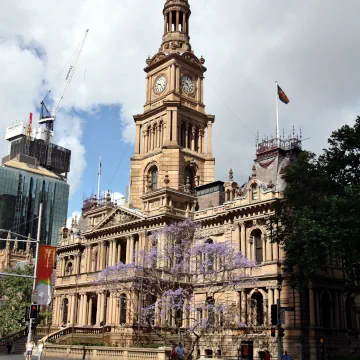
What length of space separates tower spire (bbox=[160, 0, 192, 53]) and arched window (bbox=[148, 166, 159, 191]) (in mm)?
17215

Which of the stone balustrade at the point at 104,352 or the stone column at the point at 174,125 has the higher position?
the stone column at the point at 174,125

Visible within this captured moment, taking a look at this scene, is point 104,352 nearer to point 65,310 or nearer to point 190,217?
point 190,217

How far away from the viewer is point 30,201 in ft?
484

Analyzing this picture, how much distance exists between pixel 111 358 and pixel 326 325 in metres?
19.6

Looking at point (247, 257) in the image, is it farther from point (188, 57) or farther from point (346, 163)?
point (188, 57)

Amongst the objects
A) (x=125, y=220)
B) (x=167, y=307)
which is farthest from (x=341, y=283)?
(x=125, y=220)

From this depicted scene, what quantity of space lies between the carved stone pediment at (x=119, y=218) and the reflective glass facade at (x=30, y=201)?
252 ft

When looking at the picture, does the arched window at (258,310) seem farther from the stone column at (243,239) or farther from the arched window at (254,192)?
the arched window at (254,192)

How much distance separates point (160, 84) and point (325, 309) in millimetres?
37066

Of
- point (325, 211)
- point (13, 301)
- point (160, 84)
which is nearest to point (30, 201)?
point (13, 301)

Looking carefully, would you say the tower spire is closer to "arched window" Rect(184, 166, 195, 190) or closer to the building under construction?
"arched window" Rect(184, 166, 195, 190)

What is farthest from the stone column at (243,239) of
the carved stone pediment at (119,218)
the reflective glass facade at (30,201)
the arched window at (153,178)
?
the reflective glass facade at (30,201)

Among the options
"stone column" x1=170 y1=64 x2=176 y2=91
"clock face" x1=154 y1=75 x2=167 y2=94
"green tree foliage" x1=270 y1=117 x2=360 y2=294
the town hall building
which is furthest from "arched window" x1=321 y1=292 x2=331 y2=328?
"clock face" x1=154 y1=75 x2=167 y2=94

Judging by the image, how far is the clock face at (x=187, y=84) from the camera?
234 feet
